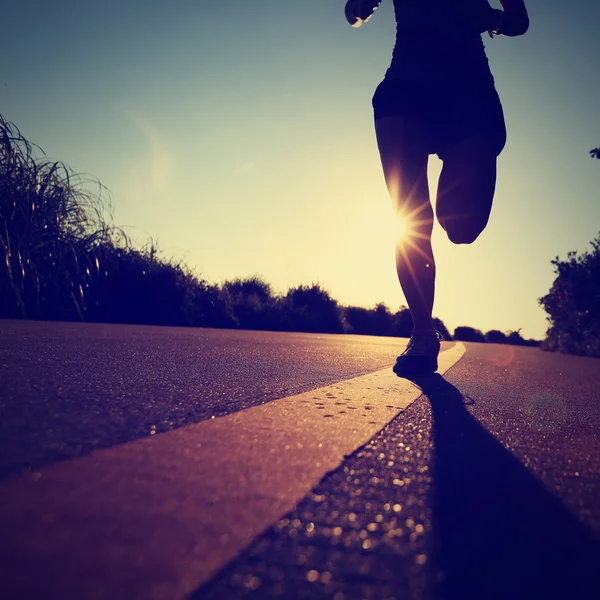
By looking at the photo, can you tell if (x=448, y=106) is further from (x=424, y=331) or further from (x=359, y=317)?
(x=359, y=317)

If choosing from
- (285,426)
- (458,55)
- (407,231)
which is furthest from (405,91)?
(285,426)

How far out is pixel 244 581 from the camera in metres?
0.39

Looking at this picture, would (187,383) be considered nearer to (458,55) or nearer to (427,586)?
(427,586)

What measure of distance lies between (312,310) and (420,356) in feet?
48.7

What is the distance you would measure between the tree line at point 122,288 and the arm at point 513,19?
159 inches

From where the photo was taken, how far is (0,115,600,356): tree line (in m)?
4.66

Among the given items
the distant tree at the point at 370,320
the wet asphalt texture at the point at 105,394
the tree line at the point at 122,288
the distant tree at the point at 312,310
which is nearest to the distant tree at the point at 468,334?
the tree line at the point at 122,288

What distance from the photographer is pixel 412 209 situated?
270 cm

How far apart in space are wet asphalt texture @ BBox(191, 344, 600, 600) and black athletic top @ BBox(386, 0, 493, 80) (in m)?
2.29

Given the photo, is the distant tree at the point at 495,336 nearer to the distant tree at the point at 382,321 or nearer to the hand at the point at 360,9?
the distant tree at the point at 382,321

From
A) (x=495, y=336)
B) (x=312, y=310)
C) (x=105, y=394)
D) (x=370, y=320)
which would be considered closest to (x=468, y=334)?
(x=495, y=336)

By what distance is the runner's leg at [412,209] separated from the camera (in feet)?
8.80

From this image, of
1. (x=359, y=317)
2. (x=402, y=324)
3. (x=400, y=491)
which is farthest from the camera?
(x=402, y=324)

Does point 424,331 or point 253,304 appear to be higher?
point 253,304
